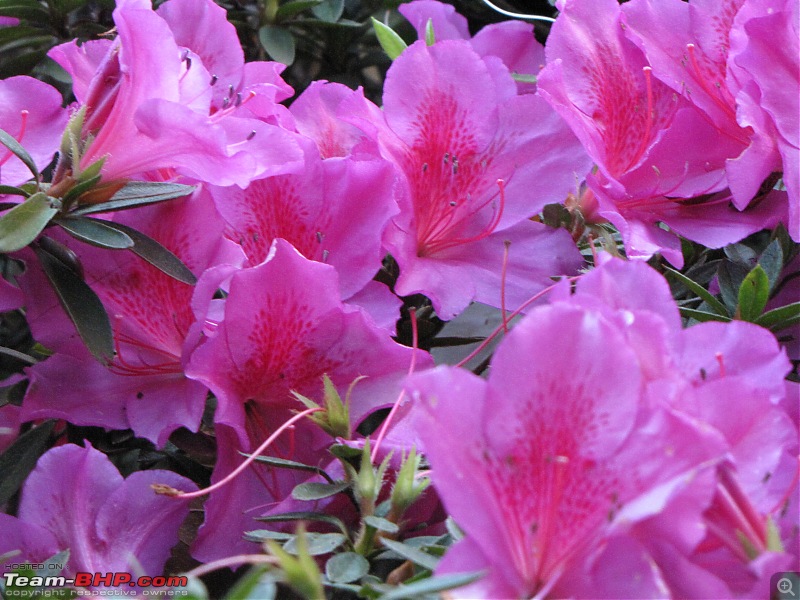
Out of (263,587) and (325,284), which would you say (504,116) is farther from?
(263,587)

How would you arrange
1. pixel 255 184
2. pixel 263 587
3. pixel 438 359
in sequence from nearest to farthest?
pixel 263 587 → pixel 255 184 → pixel 438 359

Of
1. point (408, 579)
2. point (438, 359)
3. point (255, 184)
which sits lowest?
point (438, 359)

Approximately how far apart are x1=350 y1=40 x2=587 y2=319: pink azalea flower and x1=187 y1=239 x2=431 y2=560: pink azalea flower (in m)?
0.12

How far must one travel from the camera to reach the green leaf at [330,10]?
1246 mm

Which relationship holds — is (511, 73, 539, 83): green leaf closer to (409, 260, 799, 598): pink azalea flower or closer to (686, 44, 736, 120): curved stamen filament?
(686, 44, 736, 120): curved stamen filament

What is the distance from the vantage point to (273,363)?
0.83 metres

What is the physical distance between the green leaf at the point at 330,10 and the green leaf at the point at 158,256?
550mm

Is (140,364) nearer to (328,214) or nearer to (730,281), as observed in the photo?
(328,214)

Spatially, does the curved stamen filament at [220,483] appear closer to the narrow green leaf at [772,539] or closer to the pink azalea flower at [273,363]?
the pink azalea flower at [273,363]

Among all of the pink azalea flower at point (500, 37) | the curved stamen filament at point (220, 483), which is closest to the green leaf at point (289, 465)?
the curved stamen filament at point (220, 483)

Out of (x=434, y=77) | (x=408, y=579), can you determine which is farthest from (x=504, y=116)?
(x=408, y=579)

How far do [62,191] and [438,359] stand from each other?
2.67ft

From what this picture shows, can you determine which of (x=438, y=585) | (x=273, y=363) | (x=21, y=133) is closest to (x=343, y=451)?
Answer: (x=273, y=363)

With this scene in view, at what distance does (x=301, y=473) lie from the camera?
32.4 inches
